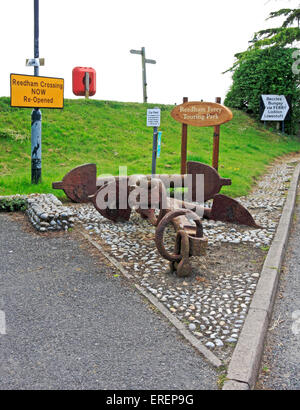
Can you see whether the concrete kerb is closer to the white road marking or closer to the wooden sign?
the white road marking

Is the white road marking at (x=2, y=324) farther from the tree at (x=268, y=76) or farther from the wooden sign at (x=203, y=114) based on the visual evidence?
the tree at (x=268, y=76)

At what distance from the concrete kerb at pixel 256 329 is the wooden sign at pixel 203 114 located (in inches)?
148

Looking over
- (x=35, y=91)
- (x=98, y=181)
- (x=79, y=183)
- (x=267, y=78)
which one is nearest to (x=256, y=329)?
(x=98, y=181)

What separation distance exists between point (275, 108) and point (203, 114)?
14940 mm

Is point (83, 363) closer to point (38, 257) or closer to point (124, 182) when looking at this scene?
point (38, 257)

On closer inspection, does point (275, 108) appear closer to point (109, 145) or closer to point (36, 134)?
point (109, 145)

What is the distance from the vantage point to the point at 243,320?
366cm

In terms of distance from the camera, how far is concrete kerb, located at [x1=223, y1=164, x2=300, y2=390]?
2.84 meters

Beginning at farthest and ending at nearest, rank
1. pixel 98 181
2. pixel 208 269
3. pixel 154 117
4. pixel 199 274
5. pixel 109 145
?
pixel 109 145
pixel 154 117
pixel 98 181
pixel 208 269
pixel 199 274

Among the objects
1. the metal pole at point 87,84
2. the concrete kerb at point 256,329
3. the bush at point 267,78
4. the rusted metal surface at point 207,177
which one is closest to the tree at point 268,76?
the bush at point 267,78

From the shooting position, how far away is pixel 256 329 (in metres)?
3.46

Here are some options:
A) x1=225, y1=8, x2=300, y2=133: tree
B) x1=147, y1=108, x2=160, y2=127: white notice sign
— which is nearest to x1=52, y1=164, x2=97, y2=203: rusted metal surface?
x1=147, y1=108, x2=160, y2=127: white notice sign

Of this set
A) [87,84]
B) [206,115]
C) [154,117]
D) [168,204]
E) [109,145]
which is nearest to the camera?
[168,204]
